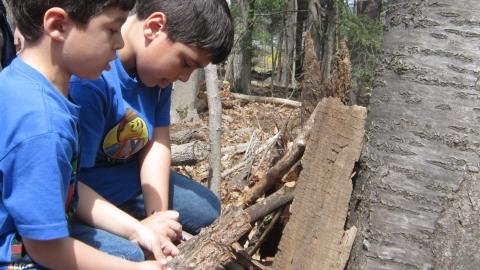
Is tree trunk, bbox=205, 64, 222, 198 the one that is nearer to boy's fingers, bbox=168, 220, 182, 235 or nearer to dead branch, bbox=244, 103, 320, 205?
dead branch, bbox=244, 103, 320, 205

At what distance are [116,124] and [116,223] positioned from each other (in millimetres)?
391

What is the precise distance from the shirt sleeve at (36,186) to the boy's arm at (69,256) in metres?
0.07

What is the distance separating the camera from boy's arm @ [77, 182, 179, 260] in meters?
1.96

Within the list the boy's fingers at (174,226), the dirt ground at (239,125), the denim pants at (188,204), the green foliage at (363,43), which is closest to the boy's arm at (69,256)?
the boy's fingers at (174,226)

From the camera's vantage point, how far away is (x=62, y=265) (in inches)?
63.6

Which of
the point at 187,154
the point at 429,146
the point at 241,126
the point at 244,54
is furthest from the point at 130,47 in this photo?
the point at 244,54

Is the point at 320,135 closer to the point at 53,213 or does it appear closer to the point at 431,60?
the point at 431,60

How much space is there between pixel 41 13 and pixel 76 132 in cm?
36

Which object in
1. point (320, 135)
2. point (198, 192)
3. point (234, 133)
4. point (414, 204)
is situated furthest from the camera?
point (234, 133)

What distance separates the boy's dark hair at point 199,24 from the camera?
79.2 inches

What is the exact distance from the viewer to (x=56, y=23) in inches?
61.1

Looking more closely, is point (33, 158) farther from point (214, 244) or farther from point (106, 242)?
point (214, 244)

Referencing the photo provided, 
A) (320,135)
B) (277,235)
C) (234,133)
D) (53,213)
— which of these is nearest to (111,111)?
(53,213)

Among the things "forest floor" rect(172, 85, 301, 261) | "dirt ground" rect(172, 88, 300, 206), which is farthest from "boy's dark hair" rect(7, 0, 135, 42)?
"dirt ground" rect(172, 88, 300, 206)
